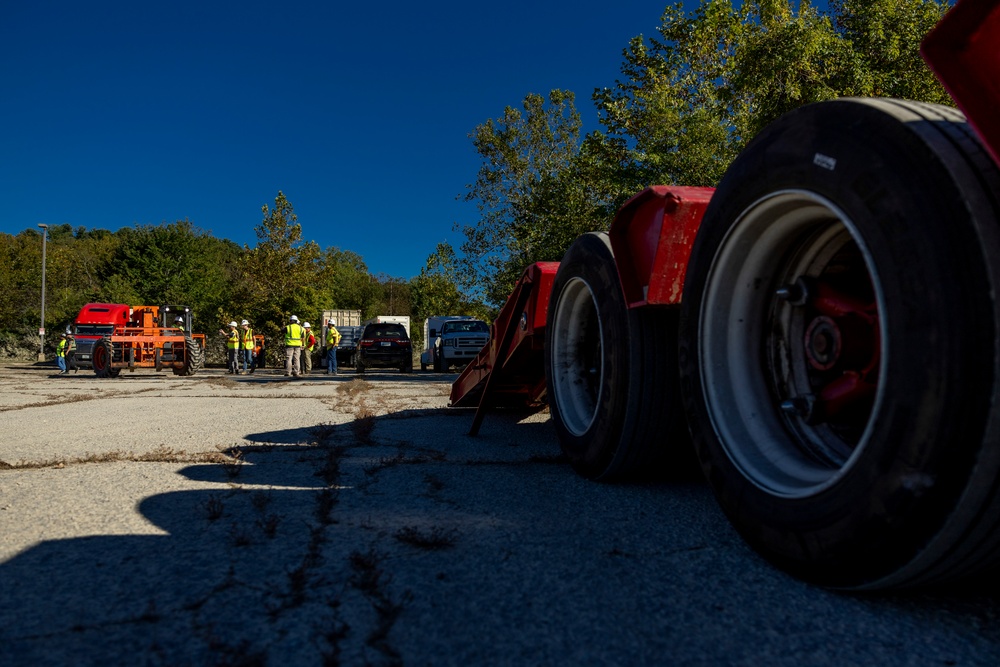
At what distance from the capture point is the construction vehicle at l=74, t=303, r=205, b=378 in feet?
58.8

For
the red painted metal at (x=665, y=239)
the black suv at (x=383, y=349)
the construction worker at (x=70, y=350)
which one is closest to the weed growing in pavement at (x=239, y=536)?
the red painted metal at (x=665, y=239)

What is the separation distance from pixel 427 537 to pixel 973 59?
194cm

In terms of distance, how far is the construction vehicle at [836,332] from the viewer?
51.7 inches

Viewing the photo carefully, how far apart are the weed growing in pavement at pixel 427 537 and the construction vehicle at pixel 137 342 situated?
18248 millimetres

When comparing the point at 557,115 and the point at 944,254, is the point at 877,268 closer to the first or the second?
the point at 944,254

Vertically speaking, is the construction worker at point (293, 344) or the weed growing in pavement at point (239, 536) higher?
the construction worker at point (293, 344)

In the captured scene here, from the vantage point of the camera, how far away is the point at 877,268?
1.51 m

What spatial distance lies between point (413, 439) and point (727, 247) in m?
3.05

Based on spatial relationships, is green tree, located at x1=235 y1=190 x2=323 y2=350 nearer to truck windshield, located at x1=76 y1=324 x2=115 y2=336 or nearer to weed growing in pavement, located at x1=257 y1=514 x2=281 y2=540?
truck windshield, located at x1=76 y1=324 x2=115 y2=336

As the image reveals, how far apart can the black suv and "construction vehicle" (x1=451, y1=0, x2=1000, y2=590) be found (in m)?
20.3

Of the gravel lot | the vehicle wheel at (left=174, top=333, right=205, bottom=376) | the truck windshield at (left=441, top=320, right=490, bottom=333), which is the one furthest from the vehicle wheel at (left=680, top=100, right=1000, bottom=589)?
the truck windshield at (left=441, top=320, right=490, bottom=333)

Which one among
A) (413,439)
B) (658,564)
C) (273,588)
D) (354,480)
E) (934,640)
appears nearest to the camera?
(934,640)

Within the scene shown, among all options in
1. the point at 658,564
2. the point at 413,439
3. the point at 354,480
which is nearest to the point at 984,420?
the point at 658,564

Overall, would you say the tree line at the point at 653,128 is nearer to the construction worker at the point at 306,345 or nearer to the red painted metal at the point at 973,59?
the construction worker at the point at 306,345
